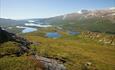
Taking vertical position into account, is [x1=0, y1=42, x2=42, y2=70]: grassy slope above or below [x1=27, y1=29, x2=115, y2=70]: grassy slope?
above

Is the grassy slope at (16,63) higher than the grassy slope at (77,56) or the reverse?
higher

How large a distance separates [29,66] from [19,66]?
1.93 metres

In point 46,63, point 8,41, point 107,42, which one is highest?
point 8,41

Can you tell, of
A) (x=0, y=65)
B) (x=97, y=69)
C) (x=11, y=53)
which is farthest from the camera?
(x=97, y=69)

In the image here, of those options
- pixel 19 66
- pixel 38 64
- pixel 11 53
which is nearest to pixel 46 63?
pixel 38 64

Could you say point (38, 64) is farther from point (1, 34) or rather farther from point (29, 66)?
point (1, 34)

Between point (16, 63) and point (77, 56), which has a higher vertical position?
point (16, 63)

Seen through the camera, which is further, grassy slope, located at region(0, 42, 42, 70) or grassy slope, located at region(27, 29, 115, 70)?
grassy slope, located at region(27, 29, 115, 70)

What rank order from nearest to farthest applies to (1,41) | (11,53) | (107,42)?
(11,53), (1,41), (107,42)

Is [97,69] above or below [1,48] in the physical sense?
below

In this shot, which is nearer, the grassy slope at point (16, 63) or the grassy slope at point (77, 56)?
the grassy slope at point (16, 63)

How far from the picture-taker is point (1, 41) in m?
46.3

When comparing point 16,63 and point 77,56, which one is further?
point 77,56

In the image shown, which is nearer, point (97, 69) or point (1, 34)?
point (1, 34)
